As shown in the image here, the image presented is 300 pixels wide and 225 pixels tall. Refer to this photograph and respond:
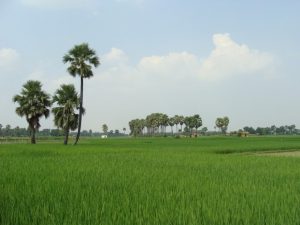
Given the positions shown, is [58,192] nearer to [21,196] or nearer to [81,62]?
[21,196]

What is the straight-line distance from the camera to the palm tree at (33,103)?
6675 cm

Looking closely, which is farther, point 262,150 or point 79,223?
point 262,150

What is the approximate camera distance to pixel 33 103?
6688 cm

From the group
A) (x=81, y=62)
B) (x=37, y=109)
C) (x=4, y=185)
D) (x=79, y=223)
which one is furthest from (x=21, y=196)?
(x=37, y=109)

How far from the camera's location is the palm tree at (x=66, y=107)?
196 ft

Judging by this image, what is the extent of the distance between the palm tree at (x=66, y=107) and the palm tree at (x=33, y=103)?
725cm

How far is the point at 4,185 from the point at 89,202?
4.25 m

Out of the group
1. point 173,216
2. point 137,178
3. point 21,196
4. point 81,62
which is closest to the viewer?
point 173,216

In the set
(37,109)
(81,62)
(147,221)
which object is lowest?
(147,221)

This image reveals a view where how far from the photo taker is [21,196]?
9898mm

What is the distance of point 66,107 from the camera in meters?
59.7

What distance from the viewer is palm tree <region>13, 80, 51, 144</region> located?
66750mm

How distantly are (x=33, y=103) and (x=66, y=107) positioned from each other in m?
9.63

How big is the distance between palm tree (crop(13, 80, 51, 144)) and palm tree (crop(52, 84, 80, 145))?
725cm
